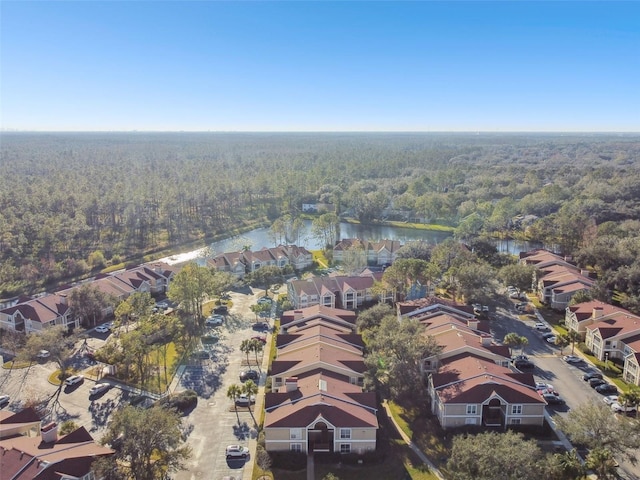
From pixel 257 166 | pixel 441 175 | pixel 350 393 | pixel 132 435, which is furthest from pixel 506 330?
pixel 257 166

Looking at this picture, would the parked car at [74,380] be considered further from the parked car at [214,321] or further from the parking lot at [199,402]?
the parked car at [214,321]

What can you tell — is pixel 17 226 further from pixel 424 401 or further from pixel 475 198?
pixel 475 198

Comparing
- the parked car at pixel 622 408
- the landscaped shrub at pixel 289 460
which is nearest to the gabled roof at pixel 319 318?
the landscaped shrub at pixel 289 460

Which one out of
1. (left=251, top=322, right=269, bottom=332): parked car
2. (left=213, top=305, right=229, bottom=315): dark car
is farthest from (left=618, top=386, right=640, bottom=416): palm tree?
(left=213, top=305, right=229, bottom=315): dark car

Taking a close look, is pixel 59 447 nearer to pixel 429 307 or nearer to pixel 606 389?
pixel 429 307

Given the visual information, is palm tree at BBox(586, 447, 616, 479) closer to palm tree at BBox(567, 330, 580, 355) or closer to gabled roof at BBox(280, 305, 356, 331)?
palm tree at BBox(567, 330, 580, 355)

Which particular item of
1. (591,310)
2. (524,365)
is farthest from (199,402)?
(591,310)
